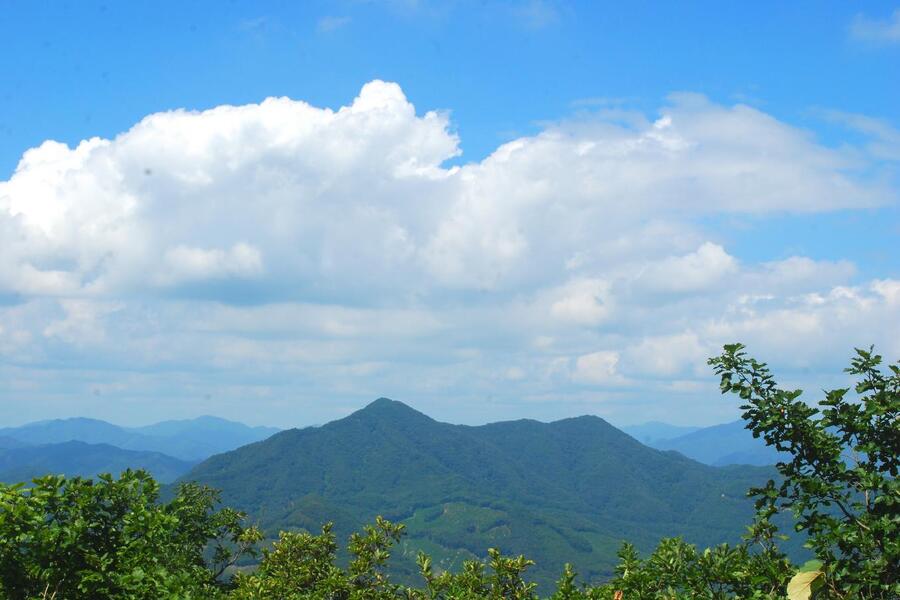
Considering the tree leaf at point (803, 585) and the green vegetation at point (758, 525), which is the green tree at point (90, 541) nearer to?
the green vegetation at point (758, 525)

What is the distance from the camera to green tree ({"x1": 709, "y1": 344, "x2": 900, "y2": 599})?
433 inches

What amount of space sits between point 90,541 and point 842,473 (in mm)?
12925

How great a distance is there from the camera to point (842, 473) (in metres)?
11.8

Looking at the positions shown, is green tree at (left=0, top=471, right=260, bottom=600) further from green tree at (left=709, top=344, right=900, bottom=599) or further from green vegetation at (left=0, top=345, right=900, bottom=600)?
green tree at (left=709, top=344, right=900, bottom=599)

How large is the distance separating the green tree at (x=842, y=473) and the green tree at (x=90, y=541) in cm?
991

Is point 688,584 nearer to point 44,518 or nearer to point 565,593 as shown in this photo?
point 565,593

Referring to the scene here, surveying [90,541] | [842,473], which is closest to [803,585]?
[842,473]

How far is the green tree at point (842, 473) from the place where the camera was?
11.0 metres

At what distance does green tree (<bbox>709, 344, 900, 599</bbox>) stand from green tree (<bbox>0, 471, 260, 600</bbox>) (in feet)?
32.5

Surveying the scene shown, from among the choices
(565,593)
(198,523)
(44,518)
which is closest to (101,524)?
(44,518)

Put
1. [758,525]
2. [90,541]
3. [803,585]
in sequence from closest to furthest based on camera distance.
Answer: [803,585] < [90,541] < [758,525]

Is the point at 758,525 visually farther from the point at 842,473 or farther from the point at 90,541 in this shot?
the point at 90,541

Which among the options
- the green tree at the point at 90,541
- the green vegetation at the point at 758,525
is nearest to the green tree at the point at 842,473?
the green vegetation at the point at 758,525

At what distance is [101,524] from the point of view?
13.2m
